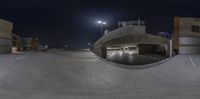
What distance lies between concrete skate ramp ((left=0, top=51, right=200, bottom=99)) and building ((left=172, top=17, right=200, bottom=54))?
9959 mm

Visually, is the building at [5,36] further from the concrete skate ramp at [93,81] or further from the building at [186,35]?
the building at [186,35]

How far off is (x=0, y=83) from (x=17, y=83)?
0.72 meters

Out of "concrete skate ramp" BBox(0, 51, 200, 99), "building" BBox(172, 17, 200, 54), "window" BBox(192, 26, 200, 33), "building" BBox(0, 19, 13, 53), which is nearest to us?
"concrete skate ramp" BBox(0, 51, 200, 99)

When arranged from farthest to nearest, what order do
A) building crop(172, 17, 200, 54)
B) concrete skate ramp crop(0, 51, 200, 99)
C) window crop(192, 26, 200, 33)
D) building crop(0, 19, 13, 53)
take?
window crop(192, 26, 200, 33), building crop(172, 17, 200, 54), building crop(0, 19, 13, 53), concrete skate ramp crop(0, 51, 200, 99)

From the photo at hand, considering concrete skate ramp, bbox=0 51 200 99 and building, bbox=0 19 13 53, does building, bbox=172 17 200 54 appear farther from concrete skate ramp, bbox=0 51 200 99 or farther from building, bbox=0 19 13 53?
building, bbox=0 19 13 53

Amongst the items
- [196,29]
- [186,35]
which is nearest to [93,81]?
[186,35]

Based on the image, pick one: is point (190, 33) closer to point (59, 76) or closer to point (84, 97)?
point (59, 76)

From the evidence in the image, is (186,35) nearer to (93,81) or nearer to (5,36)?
(93,81)

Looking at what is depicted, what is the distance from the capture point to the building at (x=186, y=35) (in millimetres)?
24297

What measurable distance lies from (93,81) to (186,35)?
53.4ft

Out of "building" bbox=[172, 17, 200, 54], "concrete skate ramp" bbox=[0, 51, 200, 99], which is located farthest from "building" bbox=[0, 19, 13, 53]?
"building" bbox=[172, 17, 200, 54]

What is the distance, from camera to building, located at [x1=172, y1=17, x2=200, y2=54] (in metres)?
24.3

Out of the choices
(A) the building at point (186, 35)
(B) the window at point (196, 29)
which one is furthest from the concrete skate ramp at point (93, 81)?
(B) the window at point (196, 29)

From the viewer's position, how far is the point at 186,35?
80.9ft
